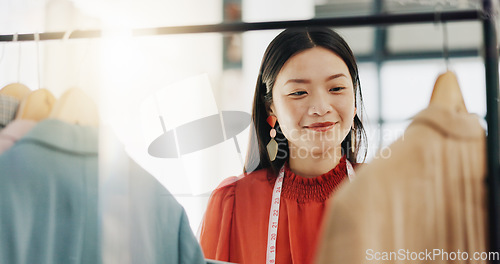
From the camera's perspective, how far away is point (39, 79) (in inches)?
43.9

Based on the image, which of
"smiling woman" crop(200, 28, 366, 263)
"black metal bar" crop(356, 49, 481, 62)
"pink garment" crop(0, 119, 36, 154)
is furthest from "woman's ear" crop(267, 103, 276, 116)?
"pink garment" crop(0, 119, 36, 154)

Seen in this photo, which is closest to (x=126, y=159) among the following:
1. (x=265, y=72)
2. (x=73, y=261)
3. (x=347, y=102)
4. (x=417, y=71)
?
(x=73, y=261)

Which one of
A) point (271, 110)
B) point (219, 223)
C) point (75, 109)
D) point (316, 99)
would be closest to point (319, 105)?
point (316, 99)

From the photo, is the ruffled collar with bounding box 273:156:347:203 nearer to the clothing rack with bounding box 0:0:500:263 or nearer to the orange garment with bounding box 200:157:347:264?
the orange garment with bounding box 200:157:347:264

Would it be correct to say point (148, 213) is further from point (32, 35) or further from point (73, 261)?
point (32, 35)

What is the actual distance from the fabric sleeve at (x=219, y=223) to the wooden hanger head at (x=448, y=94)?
470mm

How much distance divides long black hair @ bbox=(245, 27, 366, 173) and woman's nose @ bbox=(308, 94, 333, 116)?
0.07m

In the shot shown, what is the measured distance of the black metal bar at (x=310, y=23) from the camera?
0.87 m

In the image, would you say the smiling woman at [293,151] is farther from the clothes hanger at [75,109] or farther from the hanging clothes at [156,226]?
the clothes hanger at [75,109]

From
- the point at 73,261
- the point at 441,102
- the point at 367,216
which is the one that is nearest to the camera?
the point at 367,216

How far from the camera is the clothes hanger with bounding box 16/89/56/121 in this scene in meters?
0.98

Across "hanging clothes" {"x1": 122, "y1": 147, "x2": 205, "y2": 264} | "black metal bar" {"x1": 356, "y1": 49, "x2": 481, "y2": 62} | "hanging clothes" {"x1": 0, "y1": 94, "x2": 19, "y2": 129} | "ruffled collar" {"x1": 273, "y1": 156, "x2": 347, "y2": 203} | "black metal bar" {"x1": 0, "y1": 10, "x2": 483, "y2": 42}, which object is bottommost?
"hanging clothes" {"x1": 122, "y1": 147, "x2": 205, "y2": 264}

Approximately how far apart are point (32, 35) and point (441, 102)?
38.3 inches

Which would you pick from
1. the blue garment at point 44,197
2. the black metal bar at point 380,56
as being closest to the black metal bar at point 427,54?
the black metal bar at point 380,56
